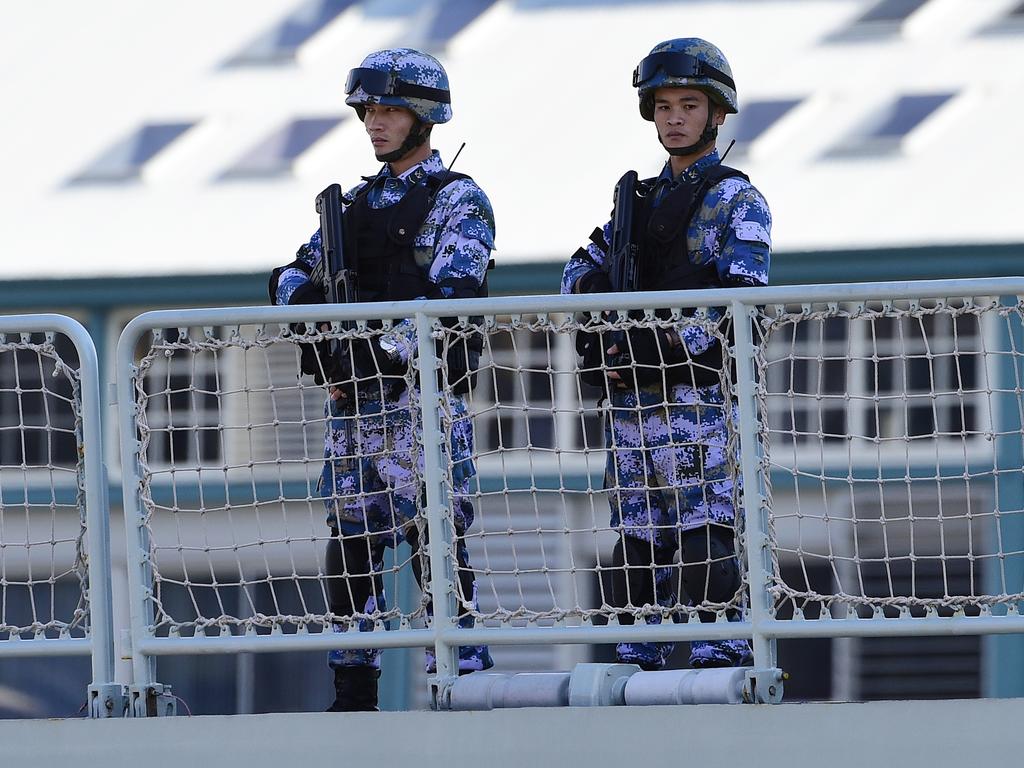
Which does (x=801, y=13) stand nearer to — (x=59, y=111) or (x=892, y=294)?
(x=59, y=111)

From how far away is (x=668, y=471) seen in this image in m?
5.37

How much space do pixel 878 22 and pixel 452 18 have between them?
3574 mm

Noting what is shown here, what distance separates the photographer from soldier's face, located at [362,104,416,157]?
575 cm

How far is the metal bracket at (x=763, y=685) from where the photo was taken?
4977 mm

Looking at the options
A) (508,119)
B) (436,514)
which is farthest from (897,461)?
(436,514)

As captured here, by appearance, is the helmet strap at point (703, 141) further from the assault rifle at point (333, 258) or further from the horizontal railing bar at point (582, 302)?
the assault rifle at point (333, 258)

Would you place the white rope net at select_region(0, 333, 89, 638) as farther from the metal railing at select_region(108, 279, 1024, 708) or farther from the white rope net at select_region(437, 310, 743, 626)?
the white rope net at select_region(437, 310, 743, 626)

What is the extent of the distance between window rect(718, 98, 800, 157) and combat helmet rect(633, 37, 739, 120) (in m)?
10.2

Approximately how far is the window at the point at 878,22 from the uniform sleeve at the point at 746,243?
12026 mm

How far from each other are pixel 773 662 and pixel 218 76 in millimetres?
13722

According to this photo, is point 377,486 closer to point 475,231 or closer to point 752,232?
point 475,231

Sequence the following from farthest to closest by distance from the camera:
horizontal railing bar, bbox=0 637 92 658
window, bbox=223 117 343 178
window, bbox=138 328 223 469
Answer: window, bbox=223 117 343 178 → window, bbox=138 328 223 469 → horizontal railing bar, bbox=0 637 92 658

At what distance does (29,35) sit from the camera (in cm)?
1886

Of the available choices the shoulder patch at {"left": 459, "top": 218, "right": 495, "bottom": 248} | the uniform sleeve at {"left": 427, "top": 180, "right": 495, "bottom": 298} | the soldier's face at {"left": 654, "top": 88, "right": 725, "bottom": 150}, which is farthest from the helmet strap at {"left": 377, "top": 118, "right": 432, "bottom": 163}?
the soldier's face at {"left": 654, "top": 88, "right": 725, "bottom": 150}
